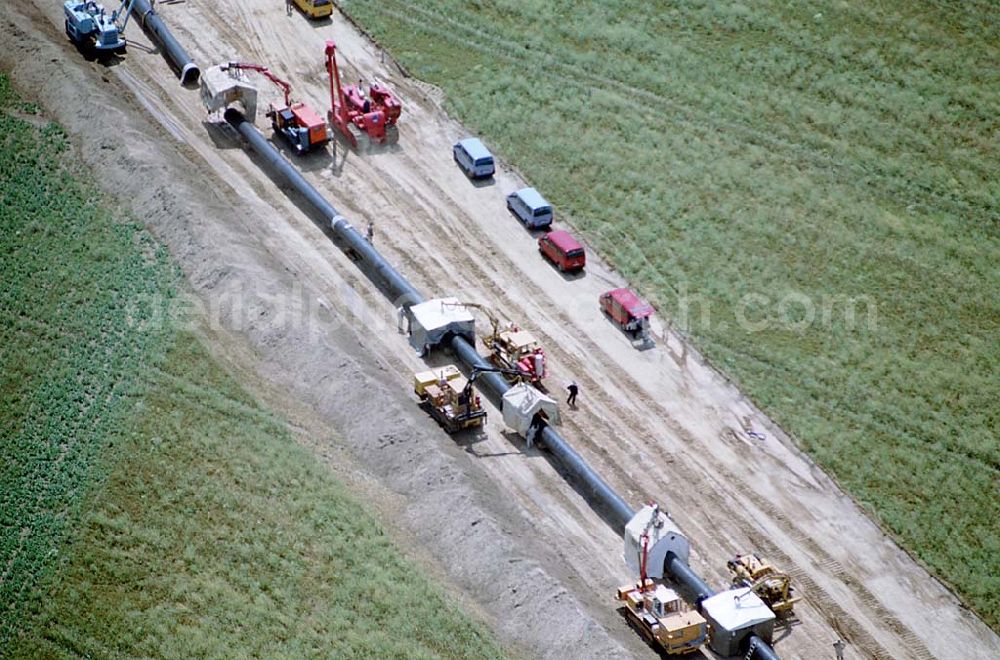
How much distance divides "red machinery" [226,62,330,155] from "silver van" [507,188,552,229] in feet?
33.2

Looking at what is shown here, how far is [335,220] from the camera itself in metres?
62.5

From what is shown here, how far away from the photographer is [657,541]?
48719 mm

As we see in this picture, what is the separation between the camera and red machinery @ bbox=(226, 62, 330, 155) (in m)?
67.1

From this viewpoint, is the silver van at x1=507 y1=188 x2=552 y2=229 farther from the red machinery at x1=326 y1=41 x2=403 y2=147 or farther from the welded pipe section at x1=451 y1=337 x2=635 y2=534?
the welded pipe section at x1=451 y1=337 x2=635 y2=534

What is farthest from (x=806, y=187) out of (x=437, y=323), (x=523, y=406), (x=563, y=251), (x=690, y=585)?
(x=690, y=585)

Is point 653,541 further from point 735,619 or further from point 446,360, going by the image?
point 446,360

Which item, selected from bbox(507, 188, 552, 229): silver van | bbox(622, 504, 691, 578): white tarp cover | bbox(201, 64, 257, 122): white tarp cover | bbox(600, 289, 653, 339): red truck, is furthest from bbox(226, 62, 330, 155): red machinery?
bbox(622, 504, 691, 578): white tarp cover

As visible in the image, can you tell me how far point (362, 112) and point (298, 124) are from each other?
3.60m

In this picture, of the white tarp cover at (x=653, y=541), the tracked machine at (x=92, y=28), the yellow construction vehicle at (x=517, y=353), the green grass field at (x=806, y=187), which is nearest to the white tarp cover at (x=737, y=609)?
the white tarp cover at (x=653, y=541)

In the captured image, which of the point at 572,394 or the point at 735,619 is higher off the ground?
the point at 572,394

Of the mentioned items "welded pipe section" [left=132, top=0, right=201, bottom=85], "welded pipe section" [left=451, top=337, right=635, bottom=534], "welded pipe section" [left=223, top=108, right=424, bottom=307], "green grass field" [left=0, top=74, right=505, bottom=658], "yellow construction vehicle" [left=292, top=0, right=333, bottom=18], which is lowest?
"green grass field" [left=0, top=74, right=505, bottom=658]

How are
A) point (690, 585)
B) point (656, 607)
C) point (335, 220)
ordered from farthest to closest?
point (335, 220) → point (690, 585) → point (656, 607)

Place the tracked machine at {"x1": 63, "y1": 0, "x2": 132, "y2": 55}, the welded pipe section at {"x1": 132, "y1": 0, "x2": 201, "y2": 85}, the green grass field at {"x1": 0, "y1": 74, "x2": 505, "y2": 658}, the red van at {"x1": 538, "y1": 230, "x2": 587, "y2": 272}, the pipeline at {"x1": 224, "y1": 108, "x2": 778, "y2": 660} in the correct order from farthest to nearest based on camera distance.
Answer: the tracked machine at {"x1": 63, "y1": 0, "x2": 132, "y2": 55}, the welded pipe section at {"x1": 132, "y1": 0, "x2": 201, "y2": 85}, the red van at {"x1": 538, "y1": 230, "x2": 587, "y2": 272}, the pipeline at {"x1": 224, "y1": 108, "x2": 778, "y2": 660}, the green grass field at {"x1": 0, "y1": 74, "x2": 505, "y2": 658}

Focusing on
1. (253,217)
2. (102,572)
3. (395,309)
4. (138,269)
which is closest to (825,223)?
(395,309)
